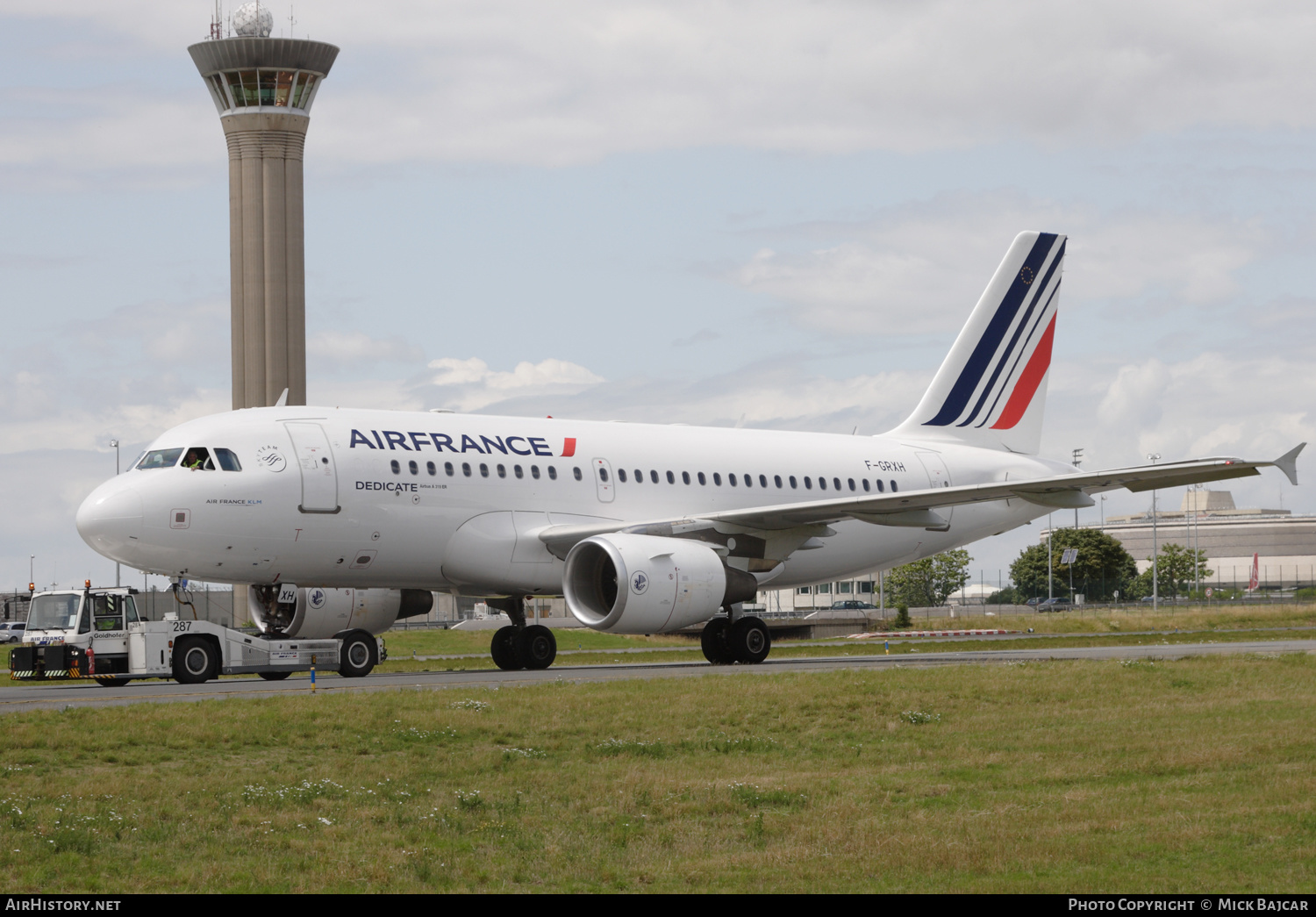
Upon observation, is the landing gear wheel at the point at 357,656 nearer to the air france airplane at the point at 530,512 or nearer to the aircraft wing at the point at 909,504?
the air france airplane at the point at 530,512

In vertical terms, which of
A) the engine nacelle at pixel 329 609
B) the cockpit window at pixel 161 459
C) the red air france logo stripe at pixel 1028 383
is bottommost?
the engine nacelle at pixel 329 609

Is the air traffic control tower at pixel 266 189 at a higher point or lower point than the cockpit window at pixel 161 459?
higher

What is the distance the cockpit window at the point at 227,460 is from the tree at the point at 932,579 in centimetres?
10237

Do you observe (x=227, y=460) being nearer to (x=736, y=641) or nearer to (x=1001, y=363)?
(x=736, y=641)

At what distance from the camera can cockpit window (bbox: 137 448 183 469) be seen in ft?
81.1

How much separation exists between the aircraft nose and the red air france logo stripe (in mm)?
20103

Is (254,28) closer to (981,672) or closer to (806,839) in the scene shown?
(981,672)

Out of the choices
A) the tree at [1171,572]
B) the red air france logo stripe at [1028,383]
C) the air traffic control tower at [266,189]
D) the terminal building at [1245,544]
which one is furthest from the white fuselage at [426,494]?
the terminal building at [1245,544]

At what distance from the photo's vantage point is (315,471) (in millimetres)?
25203

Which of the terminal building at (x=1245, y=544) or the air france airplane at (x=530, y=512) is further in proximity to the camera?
the terminal building at (x=1245, y=544)

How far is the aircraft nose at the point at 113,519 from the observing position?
2397 cm

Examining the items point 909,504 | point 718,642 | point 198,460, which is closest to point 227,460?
point 198,460

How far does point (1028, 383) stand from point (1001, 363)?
38.3 inches
